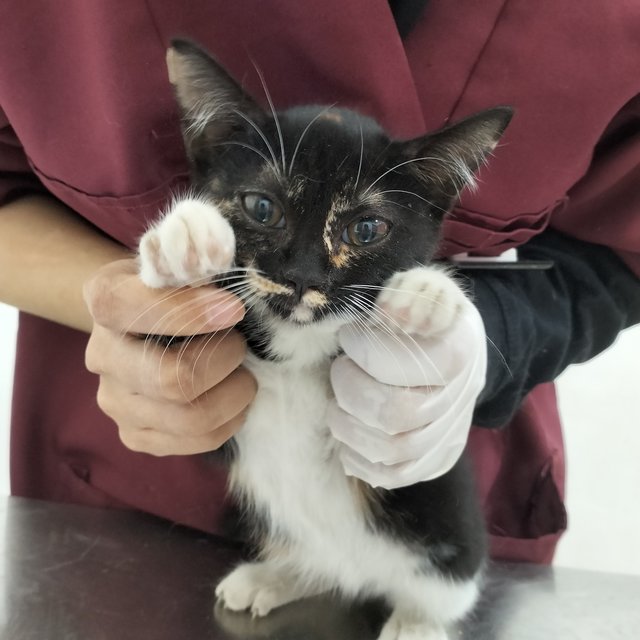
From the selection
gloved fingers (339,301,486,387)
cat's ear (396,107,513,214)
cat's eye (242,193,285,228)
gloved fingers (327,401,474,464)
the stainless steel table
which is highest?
cat's ear (396,107,513,214)

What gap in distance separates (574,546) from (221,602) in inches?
46.4

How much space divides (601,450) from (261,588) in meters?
1.29

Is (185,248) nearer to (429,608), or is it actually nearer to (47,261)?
(47,261)

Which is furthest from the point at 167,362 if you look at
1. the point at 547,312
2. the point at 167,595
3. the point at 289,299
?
the point at 547,312

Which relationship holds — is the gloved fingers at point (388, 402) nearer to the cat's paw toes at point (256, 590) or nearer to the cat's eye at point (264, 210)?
Result: the cat's eye at point (264, 210)

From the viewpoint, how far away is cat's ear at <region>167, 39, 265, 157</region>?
624mm

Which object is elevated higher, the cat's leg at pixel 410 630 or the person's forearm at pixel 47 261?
the person's forearm at pixel 47 261

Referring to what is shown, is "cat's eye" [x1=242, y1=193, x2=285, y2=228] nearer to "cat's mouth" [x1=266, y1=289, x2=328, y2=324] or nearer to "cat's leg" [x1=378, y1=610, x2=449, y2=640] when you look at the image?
"cat's mouth" [x1=266, y1=289, x2=328, y2=324]

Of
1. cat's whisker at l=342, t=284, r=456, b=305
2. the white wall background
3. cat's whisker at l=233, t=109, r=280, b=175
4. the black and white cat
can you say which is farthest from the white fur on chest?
the white wall background

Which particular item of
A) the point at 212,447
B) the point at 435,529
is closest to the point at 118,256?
the point at 212,447

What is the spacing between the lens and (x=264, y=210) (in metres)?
0.65

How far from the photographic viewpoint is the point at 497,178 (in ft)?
2.52

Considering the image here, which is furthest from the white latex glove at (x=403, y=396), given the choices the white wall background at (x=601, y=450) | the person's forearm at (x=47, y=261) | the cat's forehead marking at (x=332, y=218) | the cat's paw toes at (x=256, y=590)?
the white wall background at (x=601, y=450)

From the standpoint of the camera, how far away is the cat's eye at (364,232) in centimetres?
67
